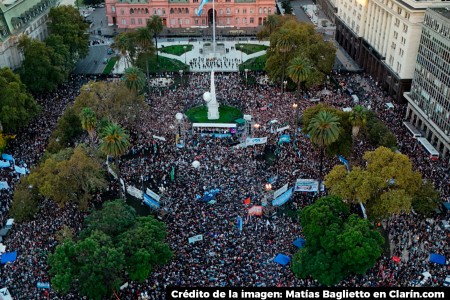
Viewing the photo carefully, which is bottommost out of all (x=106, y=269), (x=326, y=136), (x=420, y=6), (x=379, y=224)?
(x=379, y=224)

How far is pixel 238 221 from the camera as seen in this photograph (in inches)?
2331

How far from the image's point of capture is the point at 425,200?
59938mm

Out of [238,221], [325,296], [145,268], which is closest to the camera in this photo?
[325,296]

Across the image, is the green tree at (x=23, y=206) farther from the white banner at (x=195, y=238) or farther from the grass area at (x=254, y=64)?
the grass area at (x=254, y=64)

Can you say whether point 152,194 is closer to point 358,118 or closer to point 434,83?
point 358,118

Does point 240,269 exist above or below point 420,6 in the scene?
below

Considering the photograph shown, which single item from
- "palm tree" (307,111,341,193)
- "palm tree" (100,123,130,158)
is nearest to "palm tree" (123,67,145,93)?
"palm tree" (100,123,130,158)

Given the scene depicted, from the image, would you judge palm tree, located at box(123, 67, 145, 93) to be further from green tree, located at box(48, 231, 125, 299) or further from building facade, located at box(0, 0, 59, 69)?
green tree, located at box(48, 231, 125, 299)

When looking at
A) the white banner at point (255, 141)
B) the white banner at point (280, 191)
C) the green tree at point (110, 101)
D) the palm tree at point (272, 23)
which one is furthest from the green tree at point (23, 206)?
the palm tree at point (272, 23)

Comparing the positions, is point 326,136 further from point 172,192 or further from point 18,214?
point 18,214

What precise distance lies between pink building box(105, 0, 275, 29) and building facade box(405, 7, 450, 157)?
66.1 meters

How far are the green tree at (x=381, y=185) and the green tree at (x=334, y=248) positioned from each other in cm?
460

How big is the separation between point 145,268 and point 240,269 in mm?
10488

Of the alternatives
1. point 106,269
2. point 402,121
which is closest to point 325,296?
point 106,269
